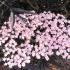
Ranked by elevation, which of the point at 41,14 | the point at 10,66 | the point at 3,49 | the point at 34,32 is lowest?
the point at 10,66

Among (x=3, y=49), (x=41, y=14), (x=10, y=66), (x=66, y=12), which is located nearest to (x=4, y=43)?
(x=3, y=49)

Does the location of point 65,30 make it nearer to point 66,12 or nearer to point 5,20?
point 66,12

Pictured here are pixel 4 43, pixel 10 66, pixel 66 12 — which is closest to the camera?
pixel 10 66

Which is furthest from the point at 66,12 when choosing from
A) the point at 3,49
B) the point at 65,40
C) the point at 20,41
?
the point at 3,49

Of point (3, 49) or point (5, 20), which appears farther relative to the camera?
point (5, 20)

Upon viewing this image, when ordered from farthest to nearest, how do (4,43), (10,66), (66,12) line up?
(66,12)
(4,43)
(10,66)

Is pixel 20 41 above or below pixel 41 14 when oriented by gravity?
below
